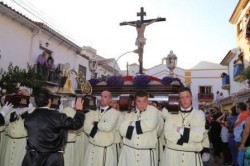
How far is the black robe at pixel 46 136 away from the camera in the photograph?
397cm

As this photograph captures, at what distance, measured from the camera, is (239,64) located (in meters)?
21.5

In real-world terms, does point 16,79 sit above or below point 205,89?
below

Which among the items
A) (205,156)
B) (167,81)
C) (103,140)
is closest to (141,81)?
(167,81)

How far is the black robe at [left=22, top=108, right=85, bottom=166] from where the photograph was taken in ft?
13.0

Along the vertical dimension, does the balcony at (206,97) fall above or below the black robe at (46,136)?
above

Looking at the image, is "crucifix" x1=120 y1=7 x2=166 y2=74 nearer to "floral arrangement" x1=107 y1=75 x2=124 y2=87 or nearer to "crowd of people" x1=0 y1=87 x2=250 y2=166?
→ "floral arrangement" x1=107 y1=75 x2=124 y2=87

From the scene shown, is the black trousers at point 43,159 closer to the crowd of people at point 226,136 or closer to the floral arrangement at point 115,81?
the floral arrangement at point 115,81

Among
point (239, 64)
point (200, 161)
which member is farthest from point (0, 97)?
point (239, 64)

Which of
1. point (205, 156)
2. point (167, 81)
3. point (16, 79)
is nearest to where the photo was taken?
point (205, 156)

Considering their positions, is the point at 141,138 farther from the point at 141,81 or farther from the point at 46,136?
the point at 141,81

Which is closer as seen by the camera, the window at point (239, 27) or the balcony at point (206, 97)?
the window at point (239, 27)

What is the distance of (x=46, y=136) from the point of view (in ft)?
13.0

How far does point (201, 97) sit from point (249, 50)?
78.4 ft

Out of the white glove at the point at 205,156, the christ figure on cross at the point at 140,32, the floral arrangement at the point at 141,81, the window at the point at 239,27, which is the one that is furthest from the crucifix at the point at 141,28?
the window at the point at 239,27
